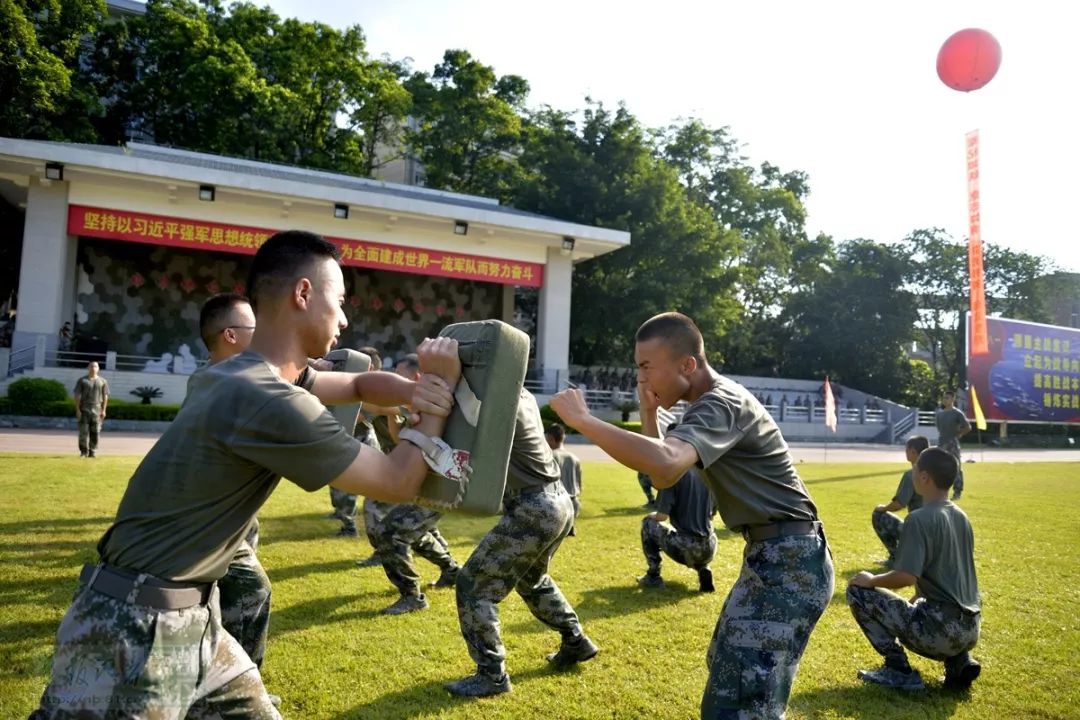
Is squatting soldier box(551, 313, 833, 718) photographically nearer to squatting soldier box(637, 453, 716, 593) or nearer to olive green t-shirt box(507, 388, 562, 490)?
olive green t-shirt box(507, 388, 562, 490)

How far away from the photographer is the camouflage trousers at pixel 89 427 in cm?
1363

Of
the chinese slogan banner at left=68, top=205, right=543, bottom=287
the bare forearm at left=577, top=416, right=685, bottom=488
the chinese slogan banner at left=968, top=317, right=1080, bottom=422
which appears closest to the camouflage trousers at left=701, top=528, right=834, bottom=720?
the bare forearm at left=577, top=416, right=685, bottom=488

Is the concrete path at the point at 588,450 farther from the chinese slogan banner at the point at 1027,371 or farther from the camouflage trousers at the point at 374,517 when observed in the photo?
the camouflage trousers at the point at 374,517

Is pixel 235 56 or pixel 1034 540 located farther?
pixel 235 56

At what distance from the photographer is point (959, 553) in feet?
15.1

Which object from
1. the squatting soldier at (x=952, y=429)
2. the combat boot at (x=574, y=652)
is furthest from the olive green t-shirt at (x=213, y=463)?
the squatting soldier at (x=952, y=429)

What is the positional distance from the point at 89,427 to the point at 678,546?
11.8 meters

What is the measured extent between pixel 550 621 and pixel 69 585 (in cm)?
423

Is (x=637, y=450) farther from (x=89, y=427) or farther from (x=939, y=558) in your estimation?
(x=89, y=427)

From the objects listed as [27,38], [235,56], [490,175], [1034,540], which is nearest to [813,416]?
[490,175]

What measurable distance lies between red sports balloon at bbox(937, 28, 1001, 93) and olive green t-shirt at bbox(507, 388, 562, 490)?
9189 millimetres

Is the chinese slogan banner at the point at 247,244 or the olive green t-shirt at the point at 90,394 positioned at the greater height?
the chinese slogan banner at the point at 247,244

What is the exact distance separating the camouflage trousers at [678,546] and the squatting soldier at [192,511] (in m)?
5.12

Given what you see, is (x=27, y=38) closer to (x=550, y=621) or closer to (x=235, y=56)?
(x=235, y=56)
